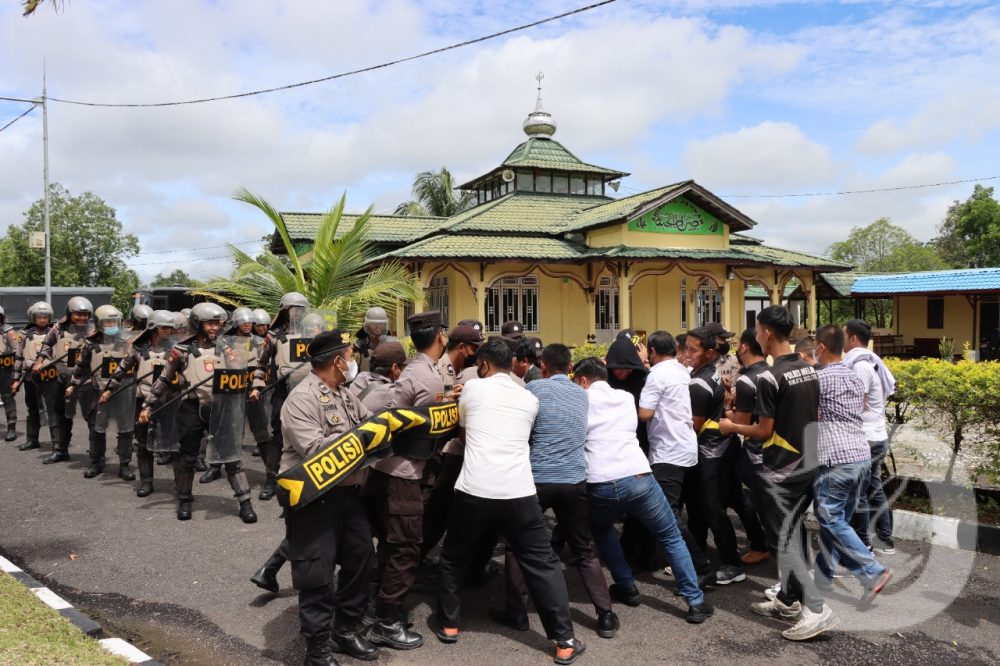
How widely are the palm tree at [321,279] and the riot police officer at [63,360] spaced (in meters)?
2.90

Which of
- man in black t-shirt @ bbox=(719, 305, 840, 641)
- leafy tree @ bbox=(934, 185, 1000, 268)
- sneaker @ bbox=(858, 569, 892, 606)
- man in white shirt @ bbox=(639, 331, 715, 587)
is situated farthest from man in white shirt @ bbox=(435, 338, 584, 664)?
leafy tree @ bbox=(934, 185, 1000, 268)

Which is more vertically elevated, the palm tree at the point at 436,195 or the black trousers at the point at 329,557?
the palm tree at the point at 436,195

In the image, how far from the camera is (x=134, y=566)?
545cm

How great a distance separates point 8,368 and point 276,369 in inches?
243

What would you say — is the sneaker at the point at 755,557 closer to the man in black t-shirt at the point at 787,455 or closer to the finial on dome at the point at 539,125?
the man in black t-shirt at the point at 787,455

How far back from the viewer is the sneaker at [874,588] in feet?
14.1

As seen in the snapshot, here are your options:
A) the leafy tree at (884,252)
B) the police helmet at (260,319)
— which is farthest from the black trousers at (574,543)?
the leafy tree at (884,252)

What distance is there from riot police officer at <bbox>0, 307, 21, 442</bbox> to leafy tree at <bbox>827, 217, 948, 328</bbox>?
4010cm

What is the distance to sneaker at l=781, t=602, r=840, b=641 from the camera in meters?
4.04

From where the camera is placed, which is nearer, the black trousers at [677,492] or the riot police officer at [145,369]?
the black trousers at [677,492]

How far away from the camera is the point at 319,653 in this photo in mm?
3678

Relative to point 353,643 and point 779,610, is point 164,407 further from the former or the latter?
point 779,610

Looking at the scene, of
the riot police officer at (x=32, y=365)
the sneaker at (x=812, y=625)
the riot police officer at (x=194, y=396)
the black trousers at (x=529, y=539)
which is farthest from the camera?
the riot police officer at (x=32, y=365)

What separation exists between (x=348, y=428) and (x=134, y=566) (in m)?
2.69
